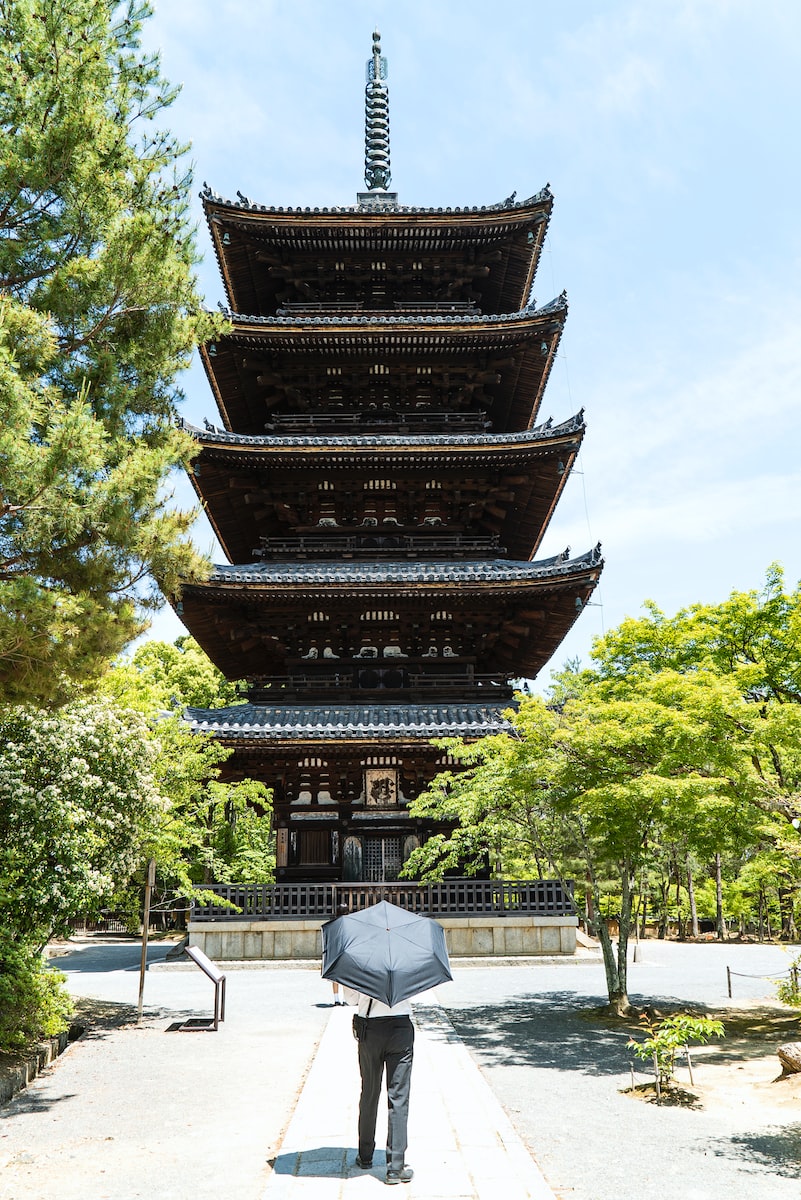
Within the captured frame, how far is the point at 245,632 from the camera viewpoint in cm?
2034

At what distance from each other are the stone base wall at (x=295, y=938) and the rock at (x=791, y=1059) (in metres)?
9.10

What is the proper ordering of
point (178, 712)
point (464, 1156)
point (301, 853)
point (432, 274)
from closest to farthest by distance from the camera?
1. point (464, 1156)
2. point (178, 712)
3. point (301, 853)
4. point (432, 274)

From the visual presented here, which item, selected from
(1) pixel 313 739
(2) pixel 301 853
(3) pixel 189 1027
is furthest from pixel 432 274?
(3) pixel 189 1027

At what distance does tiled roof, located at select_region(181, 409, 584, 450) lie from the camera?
789 inches

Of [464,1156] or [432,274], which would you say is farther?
[432,274]

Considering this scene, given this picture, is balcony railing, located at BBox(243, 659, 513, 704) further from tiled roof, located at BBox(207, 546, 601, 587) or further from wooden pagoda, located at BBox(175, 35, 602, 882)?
tiled roof, located at BBox(207, 546, 601, 587)

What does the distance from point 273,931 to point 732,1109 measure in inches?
461

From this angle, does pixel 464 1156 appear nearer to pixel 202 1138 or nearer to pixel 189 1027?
pixel 202 1138

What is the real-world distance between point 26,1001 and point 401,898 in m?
9.19

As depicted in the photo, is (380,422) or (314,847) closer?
(314,847)

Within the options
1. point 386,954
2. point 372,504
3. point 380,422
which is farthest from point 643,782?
point 380,422

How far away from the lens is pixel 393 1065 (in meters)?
5.71

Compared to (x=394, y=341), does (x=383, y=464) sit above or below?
below

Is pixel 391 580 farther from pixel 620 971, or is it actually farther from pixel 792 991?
pixel 792 991
